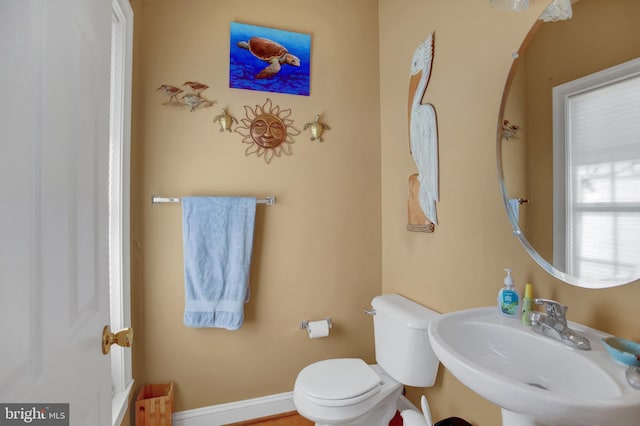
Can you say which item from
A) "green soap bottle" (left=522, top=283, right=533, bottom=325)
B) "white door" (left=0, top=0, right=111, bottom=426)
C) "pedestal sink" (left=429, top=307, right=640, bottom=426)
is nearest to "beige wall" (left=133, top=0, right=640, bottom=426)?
"green soap bottle" (left=522, top=283, right=533, bottom=325)

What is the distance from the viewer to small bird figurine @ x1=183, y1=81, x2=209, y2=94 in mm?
1746

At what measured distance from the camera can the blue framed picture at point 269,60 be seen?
71.8 inches

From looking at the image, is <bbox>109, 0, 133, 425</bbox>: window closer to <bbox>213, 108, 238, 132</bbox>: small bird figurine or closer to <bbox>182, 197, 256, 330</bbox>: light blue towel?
<bbox>182, 197, 256, 330</bbox>: light blue towel

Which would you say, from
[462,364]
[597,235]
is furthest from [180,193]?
[597,235]

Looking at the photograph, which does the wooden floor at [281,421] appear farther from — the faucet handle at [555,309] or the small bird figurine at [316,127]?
the small bird figurine at [316,127]

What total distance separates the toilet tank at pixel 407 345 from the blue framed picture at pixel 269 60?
142cm

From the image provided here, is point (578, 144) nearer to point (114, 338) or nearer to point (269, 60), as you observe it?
point (114, 338)

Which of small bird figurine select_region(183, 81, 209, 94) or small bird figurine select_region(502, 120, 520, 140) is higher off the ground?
small bird figurine select_region(183, 81, 209, 94)

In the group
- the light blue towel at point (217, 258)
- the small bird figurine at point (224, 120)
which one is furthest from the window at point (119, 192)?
the small bird figurine at point (224, 120)

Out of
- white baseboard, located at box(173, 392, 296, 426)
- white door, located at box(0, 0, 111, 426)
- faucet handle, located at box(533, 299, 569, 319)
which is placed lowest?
white baseboard, located at box(173, 392, 296, 426)

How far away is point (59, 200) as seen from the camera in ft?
1.79

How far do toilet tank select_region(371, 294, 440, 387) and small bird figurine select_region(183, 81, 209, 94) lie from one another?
160 cm

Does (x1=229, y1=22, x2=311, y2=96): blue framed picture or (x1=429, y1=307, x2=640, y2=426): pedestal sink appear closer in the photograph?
(x1=429, y1=307, x2=640, y2=426): pedestal sink

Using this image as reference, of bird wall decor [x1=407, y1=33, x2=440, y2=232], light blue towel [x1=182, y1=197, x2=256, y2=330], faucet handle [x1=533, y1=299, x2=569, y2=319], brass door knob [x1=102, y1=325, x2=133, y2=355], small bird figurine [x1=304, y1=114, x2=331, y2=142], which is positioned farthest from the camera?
small bird figurine [x1=304, y1=114, x2=331, y2=142]
